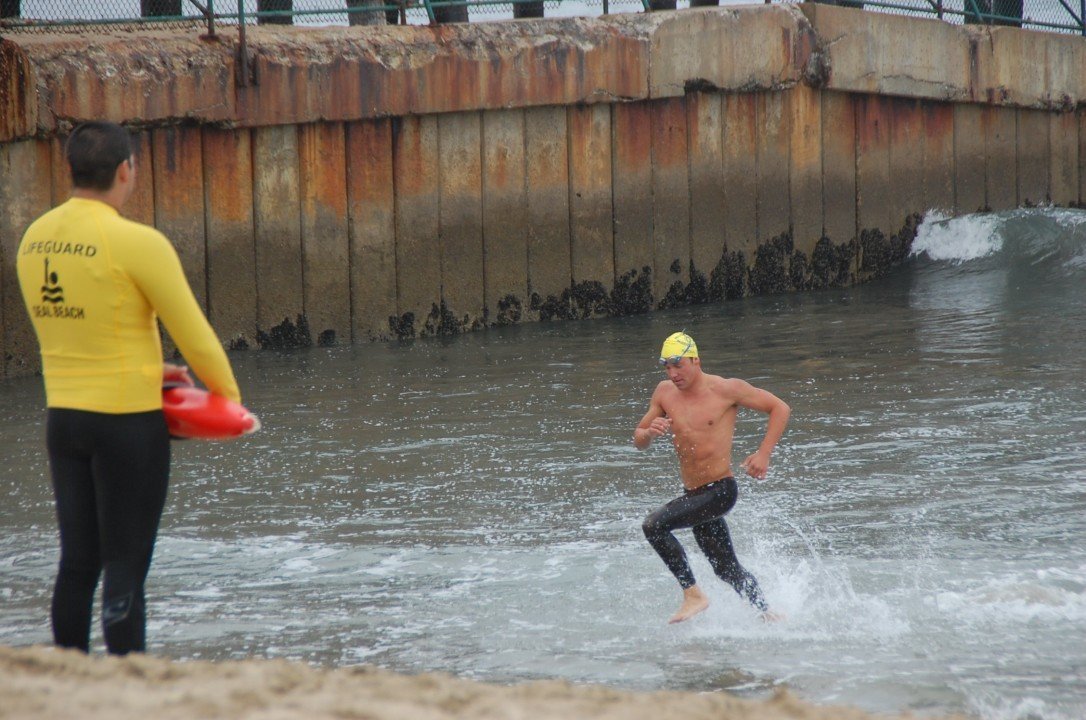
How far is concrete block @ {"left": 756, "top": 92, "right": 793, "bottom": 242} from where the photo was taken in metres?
14.4

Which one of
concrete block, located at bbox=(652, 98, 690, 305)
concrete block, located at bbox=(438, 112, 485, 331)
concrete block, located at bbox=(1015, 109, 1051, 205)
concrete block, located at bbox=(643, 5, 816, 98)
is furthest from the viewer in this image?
concrete block, located at bbox=(1015, 109, 1051, 205)

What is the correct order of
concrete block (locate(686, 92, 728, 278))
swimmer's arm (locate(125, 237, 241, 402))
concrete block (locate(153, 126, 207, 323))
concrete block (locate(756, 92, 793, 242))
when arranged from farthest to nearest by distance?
concrete block (locate(756, 92, 793, 242))
concrete block (locate(686, 92, 728, 278))
concrete block (locate(153, 126, 207, 323))
swimmer's arm (locate(125, 237, 241, 402))

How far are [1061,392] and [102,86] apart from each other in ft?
25.3

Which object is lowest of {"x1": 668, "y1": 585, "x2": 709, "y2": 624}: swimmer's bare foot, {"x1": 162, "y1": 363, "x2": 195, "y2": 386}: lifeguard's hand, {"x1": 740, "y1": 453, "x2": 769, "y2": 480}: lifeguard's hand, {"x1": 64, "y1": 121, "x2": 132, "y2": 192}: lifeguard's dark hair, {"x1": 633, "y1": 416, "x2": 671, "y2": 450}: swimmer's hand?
{"x1": 668, "y1": 585, "x2": 709, "y2": 624}: swimmer's bare foot

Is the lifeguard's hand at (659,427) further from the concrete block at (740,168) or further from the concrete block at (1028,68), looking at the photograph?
the concrete block at (1028,68)

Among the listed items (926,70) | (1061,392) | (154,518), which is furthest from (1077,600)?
(926,70)

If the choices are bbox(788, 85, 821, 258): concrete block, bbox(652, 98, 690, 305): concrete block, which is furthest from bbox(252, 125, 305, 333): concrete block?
bbox(788, 85, 821, 258): concrete block

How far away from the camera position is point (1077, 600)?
582cm

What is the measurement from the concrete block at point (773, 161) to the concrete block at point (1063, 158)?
4793mm

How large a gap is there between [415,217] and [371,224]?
1.42ft

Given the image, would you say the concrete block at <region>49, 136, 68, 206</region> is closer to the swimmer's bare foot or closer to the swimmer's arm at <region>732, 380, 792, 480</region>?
the swimmer's arm at <region>732, 380, 792, 480</region>

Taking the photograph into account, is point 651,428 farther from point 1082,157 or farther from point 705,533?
point 1082,157

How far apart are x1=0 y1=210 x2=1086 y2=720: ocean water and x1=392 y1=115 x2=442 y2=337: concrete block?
0.42 meters

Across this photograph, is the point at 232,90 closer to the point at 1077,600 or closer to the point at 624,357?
the point at 624,357
